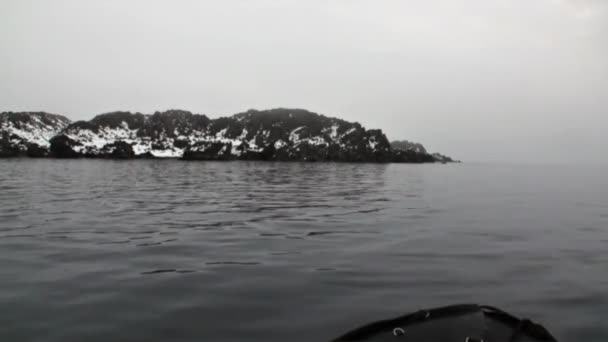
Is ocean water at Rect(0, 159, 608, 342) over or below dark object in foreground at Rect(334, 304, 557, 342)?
below

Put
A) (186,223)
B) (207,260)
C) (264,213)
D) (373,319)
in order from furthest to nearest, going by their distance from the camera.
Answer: (264,213), (186,223), (207,260), (373,319)

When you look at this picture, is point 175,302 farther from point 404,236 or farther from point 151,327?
point 404,236

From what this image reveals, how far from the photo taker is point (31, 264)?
30.7 feet

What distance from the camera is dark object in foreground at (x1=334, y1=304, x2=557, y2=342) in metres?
4.89

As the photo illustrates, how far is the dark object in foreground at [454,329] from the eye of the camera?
4.89 metres

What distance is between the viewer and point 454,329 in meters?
5.06

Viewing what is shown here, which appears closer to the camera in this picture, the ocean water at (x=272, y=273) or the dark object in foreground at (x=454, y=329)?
the dark object in foreground at (x=454, y=329)

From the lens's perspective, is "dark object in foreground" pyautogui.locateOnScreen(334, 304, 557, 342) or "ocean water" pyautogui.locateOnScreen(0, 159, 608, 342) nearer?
"dark object in foreground" pyautogui.locateOnScreen(334, 304, 557, 342)

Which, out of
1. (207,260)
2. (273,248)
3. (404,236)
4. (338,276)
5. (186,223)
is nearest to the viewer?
(338,276)

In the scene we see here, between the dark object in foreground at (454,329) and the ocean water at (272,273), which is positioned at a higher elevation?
the dark object in foreground at (454,329)

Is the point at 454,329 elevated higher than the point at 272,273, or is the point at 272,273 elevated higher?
the point at 454,329

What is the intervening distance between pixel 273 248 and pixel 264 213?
24.8 feet

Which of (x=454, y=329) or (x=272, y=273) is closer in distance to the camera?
(x=454, y=329)

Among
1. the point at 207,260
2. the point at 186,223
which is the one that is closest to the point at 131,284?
the point at 207,260
